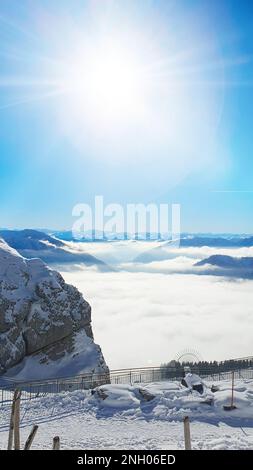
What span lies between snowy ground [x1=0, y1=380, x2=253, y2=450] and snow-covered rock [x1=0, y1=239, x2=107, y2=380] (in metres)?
31.5

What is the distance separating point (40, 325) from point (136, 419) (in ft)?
130

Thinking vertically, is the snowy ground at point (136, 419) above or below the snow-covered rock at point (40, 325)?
below

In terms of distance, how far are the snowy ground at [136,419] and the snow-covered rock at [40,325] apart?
103ft

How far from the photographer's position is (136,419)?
24.5m

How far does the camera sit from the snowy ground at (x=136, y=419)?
2038 centimetres

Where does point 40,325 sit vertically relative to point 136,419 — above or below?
above

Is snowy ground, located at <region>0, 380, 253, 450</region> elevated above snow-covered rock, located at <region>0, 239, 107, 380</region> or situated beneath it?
situated beneath

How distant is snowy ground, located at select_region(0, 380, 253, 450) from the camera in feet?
66.8

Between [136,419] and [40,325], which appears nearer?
[136,419]

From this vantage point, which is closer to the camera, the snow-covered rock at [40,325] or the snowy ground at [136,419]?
the snowy ground at [136,419]

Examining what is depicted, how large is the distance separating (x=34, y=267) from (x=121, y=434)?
4842cm
